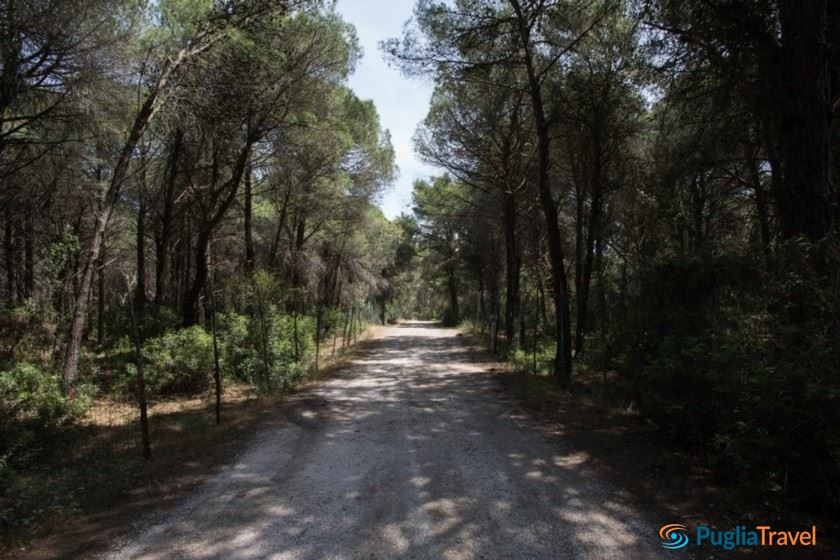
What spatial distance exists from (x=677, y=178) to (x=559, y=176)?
5870 millimetres

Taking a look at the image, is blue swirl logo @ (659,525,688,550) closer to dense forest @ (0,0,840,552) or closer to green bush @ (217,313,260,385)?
dense forest @ (0,0,840,552)

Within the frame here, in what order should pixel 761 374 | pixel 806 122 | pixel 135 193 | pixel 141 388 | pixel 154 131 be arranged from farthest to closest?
1. pixel 135 193
2. pixel 154 131
3. pixel 806 122
4. pixel 141 388
5. pixel 761 374

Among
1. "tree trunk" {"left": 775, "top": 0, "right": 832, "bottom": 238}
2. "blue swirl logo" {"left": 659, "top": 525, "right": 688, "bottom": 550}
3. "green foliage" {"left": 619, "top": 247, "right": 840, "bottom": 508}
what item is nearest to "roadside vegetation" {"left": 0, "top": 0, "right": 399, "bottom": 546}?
"blue swirl logo" {"left": 659, "top": 525, "right": 688, "bottom": 550}

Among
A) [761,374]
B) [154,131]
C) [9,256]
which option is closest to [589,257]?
[761,374]

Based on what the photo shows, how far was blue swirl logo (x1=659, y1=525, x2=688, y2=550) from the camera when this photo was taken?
3250mm

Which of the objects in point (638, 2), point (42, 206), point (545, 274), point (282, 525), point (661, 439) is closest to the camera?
point (282, 525)

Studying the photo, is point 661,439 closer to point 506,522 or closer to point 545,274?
point 506,522

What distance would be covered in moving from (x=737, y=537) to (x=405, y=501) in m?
2.36

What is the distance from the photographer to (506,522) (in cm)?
358

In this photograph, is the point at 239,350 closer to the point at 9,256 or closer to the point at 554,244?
the point at 554,244

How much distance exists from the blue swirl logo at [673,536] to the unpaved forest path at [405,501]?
68mm

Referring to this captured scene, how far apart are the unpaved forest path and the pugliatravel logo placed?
0.41 ft

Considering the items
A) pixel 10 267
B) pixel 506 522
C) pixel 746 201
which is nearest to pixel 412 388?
pixel 506 522

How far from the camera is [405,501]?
3.98 meters
